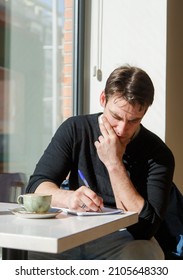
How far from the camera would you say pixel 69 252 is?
1.59 m

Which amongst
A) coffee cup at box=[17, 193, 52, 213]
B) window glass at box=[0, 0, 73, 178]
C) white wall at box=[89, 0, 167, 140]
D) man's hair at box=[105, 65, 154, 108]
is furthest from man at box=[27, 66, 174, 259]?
white wall at box=[89, 0, 167, 140]

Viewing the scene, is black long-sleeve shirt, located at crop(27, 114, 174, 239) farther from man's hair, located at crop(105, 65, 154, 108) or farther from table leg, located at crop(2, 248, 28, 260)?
table leg, located at crop(2, 248, 28, 260)

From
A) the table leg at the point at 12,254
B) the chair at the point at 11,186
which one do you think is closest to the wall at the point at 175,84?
the chair at the point at 11,186

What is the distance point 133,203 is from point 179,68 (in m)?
1.78

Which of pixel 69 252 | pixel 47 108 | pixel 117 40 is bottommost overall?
pixel 69 252

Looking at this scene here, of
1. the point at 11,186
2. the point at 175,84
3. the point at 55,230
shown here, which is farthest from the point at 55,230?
the point at 175,84

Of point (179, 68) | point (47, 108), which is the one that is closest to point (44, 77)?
point (47, 108)

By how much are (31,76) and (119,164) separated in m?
1.17

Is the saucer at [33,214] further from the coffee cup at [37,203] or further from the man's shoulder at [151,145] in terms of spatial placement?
the man's shoulder at [151,145]

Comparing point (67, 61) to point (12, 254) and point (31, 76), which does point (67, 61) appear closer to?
point (31, 76)

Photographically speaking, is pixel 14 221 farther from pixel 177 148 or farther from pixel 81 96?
pixel 177 148

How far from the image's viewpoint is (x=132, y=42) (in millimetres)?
2869

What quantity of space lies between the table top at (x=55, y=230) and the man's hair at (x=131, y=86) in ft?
1.50

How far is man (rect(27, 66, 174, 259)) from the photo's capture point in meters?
1.55
